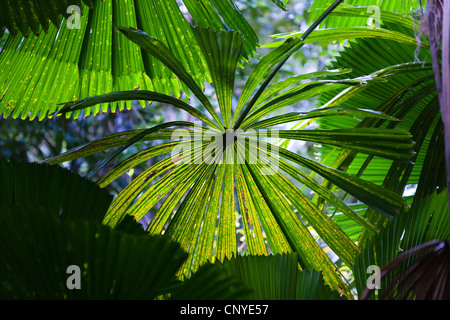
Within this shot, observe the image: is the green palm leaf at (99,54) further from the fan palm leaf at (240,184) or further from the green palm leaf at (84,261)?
the green palm leaf at (84,261)

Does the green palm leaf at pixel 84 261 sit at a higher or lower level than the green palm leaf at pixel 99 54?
lower

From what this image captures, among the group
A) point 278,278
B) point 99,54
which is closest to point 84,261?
point 278,278

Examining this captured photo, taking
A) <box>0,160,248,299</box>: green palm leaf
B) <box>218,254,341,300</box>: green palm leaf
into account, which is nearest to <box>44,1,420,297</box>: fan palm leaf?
<box>218,254,341,300</box>: green palm leaf

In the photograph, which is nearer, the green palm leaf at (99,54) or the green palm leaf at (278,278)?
the green palm leaf at (278,278)

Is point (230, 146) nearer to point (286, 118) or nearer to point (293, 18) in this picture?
point (286, 118)

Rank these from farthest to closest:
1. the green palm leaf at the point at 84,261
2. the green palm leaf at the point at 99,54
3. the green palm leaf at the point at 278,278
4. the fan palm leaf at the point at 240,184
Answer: the green palm leaf at the point at 99,54
the fan palm leaf at the point at 240,184
the green palm leaf at the point at 278,278
the green palm leaf at the point at 84,261

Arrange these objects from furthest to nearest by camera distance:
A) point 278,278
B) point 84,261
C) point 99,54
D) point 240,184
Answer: point 99,54, point 240,184, point 278,278, point 84,261

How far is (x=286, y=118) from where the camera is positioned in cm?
78

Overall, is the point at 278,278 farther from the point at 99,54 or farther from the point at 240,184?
the point at 99,54

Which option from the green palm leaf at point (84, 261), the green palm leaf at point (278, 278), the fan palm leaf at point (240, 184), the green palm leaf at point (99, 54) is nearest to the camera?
the green palm leaf at point (84, 261)

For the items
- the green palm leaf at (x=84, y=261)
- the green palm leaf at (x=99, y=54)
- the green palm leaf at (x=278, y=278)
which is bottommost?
the green palm leaf at (x=278, y=278)

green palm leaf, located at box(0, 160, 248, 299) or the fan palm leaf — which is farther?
the fan palm leaf

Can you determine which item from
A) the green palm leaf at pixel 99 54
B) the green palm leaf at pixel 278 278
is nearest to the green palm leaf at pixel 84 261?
the green palm leaf at pixel 278 278

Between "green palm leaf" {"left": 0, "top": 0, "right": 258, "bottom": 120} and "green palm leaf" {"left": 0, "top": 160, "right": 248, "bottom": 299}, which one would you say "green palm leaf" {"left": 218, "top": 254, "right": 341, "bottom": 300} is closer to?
"green palm leaf" {"left": 0, "top": 160, "right": 248, "bottom": 299}
